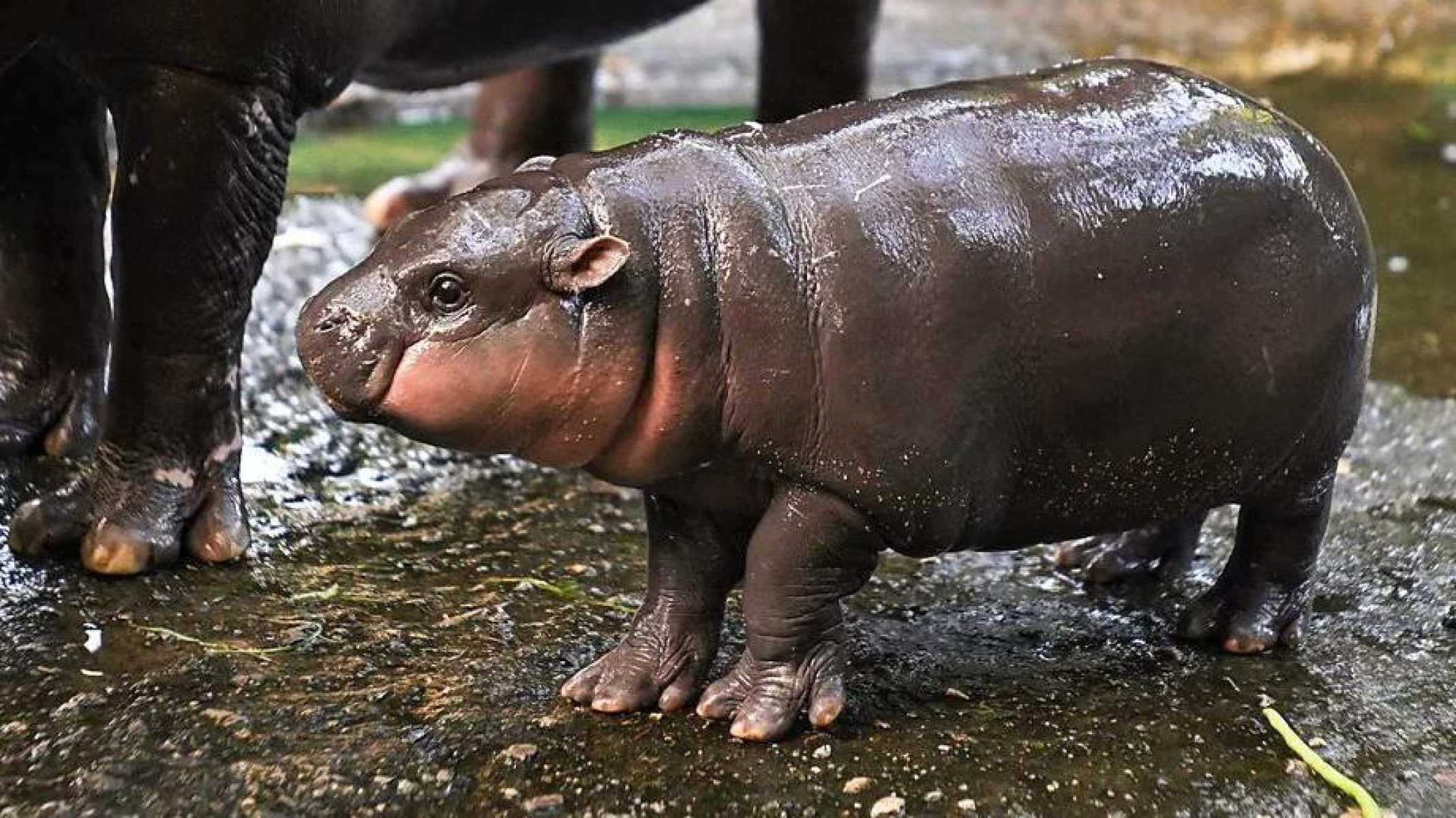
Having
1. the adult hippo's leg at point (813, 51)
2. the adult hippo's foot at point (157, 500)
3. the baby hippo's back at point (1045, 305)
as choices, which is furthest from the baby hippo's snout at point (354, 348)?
the adult hippo's leg at point (813, 51)

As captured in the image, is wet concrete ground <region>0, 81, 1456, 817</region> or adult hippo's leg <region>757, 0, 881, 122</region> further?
adult hippo's leg <region>757, 0, 881, 122</region>

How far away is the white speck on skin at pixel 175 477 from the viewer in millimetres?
2963

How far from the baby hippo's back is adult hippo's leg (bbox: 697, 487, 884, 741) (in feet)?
0.16

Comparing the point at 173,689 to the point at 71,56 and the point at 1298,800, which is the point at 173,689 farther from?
the point at 1298,800

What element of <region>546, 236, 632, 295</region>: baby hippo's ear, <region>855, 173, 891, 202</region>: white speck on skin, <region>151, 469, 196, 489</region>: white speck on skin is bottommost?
<region>151, 469, 196, 489</region>: white speck on skin

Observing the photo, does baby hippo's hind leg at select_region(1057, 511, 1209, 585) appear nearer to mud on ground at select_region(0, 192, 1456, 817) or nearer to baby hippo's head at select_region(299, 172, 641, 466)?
mud on ground at select_region(0, 192, 1456, 817)

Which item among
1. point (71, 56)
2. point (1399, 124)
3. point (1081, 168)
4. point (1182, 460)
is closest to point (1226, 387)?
point (1182, 460)

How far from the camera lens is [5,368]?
3414mm

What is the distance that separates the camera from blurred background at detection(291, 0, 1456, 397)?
5.08 metres

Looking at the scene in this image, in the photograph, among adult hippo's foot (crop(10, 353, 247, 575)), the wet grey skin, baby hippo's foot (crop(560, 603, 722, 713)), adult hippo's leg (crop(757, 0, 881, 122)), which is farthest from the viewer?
adult hippo's leg (crop(757, 0, 881, 122))

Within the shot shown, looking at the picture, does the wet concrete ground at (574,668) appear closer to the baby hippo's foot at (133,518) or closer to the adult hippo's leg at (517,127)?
the baby hippo's foot at (133,518)

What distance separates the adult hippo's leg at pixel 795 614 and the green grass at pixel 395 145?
3.70 metres

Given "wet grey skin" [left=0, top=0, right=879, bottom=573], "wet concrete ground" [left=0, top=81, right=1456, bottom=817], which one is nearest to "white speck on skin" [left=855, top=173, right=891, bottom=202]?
"wet concrete ground" [left=0, top=81, right=1456, bottom=817]

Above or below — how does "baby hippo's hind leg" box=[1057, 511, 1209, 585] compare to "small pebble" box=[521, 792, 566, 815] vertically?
below
